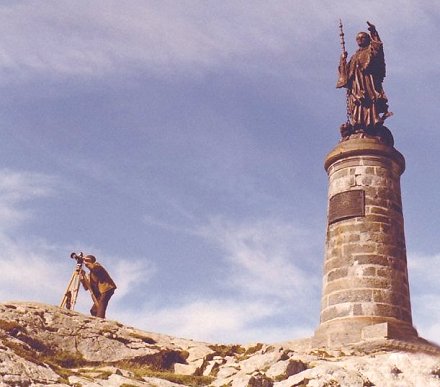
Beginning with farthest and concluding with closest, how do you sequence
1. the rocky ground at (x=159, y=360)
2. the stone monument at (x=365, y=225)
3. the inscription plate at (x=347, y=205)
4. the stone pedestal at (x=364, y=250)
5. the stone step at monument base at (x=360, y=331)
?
1. the inscription plate at (x=347, y=205)
2. the stone monument at (x=365, y=225)
3. the stone pedestal at (x=364, y=250)
4. the stone step at monument base at (x=360, y=331)
5. the rocky ground at (x=159, y=360)

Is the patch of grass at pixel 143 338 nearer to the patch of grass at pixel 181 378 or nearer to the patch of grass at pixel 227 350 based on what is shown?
the patch of grass at pixel 227 350

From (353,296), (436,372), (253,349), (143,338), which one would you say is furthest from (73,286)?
(436,372)

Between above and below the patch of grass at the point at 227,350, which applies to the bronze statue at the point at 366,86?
above

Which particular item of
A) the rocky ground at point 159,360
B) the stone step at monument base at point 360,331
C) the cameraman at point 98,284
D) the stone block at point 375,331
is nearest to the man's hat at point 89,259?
the cameraman at point 98,284

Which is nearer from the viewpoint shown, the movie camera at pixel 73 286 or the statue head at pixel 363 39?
the movie camera at pixel 73 286

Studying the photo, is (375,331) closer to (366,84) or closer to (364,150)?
(364,150)

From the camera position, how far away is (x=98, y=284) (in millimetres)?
18969

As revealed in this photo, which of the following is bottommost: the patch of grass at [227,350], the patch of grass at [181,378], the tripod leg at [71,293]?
the patch of grass at [181,378]

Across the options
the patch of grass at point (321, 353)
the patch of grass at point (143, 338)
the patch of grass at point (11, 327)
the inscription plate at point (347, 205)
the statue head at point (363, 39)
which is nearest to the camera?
the patch of grass at point (11, 327)

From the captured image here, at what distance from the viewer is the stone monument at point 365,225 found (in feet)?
61.1

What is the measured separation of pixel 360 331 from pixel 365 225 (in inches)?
133

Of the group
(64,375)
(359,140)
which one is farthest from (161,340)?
(359,140)

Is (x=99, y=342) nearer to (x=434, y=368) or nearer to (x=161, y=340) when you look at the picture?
(x=161, y=340)

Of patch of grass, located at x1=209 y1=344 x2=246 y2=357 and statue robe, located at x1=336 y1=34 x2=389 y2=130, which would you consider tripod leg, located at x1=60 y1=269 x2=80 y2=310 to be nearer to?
patch of grass, located at x1=209 y1=344 x2=246 y2=357
